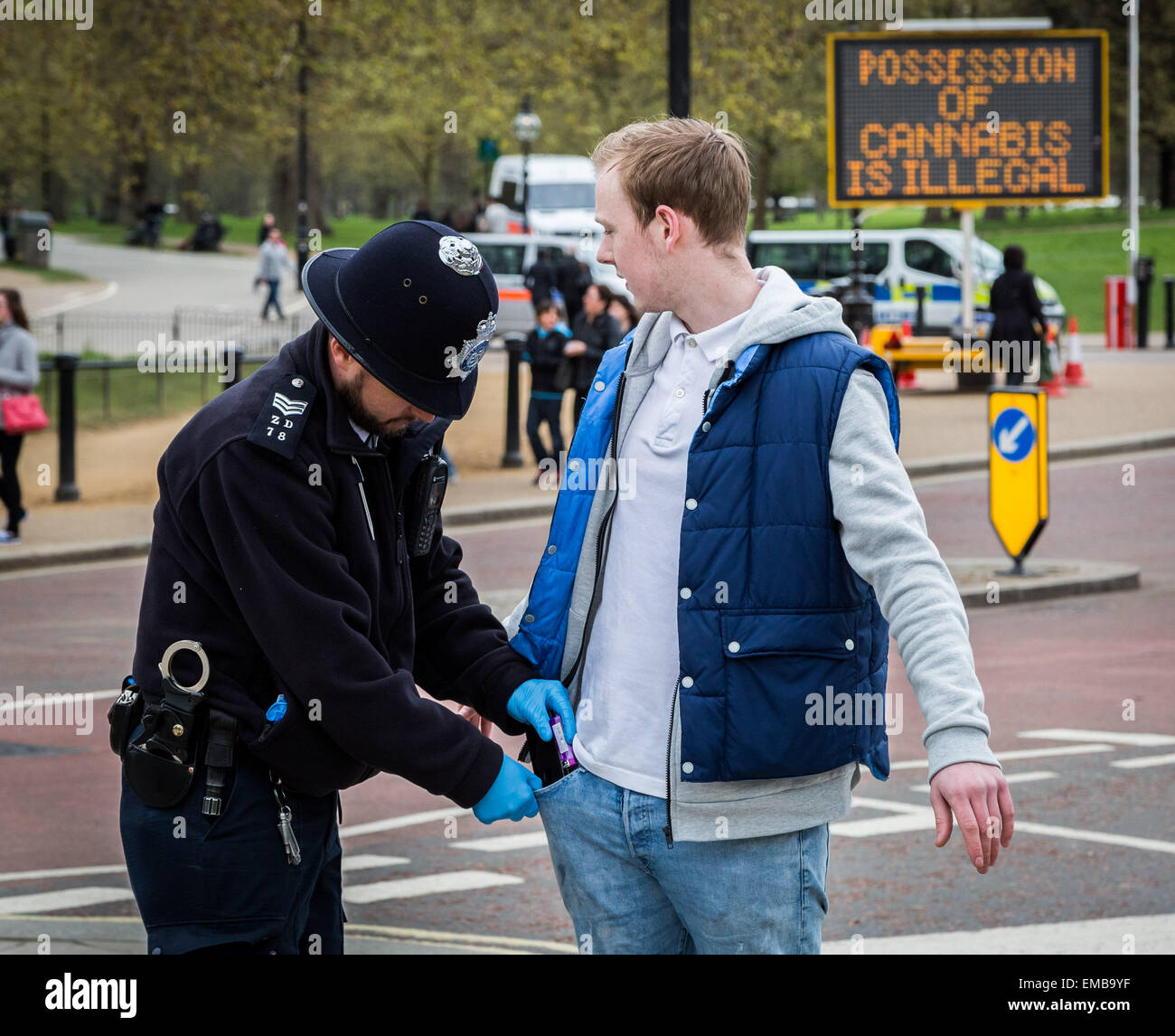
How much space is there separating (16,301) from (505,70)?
3134cm

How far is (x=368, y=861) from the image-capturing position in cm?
607

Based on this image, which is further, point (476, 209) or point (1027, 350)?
point (476, 209)

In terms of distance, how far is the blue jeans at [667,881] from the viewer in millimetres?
2887

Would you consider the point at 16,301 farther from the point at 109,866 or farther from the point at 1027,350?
the point at 1027,350

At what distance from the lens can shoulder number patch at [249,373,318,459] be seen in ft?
8.95

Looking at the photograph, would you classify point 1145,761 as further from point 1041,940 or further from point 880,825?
point 1041,940

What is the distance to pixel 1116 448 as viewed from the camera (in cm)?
1903

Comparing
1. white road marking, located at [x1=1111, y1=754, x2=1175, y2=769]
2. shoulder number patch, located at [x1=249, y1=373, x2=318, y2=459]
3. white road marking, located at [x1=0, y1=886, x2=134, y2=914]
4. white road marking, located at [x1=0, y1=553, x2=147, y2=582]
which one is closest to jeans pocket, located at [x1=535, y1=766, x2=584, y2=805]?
shoulder number patch, located at [x1=249, y1=373, x2=318, y2=459]

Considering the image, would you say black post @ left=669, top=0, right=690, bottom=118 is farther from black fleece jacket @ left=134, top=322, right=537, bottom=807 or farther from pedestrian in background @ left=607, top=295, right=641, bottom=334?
black fleece jacket @ left=134, top=322, right=537, bottom=807

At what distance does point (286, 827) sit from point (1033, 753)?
5108 millimetres

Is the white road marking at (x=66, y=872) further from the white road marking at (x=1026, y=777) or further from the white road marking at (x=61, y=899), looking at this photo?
the white road marking at (x=1026, y=777)

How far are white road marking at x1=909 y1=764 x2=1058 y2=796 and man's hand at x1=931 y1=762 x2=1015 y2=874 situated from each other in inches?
175

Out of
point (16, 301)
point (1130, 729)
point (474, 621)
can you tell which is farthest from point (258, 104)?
point (474, 621)
